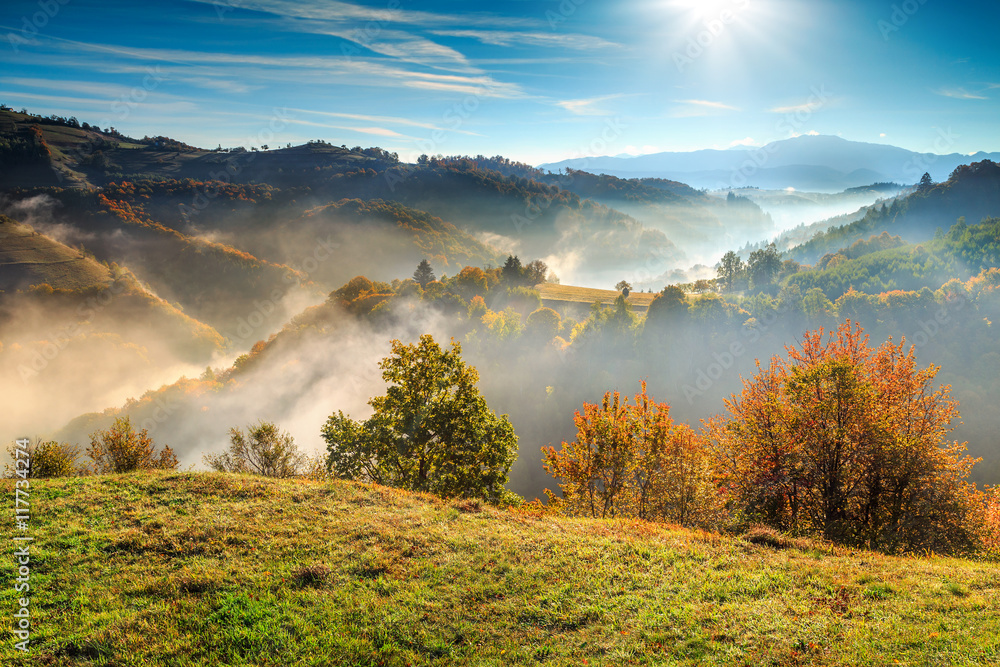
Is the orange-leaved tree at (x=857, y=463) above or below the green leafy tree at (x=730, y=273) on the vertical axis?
below

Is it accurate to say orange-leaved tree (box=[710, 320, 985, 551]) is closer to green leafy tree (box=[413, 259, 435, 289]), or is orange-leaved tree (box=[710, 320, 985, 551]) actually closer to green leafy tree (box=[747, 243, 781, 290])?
green leafy tree (box=[413, 259, 435, 289])

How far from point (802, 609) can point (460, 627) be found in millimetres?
9989

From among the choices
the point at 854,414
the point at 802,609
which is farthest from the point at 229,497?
the point at 854,414

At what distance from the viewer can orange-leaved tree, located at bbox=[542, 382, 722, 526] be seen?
3039 centimetres

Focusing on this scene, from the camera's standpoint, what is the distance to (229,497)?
2089cm

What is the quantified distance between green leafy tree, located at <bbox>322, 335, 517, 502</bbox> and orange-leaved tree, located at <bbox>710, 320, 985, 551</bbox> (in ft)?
51.0

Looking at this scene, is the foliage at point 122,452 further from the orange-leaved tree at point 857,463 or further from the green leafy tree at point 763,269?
the green leafy tree at point 763,269

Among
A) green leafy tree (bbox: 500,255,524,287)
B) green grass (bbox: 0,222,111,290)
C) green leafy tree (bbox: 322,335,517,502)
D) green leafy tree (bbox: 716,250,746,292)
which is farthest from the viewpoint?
green grass (bbox: 0,222,111,290)

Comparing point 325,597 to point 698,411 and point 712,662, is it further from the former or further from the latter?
point 698,411

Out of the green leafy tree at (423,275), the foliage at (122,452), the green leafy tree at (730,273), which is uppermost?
the green leafy tree at (730,273)

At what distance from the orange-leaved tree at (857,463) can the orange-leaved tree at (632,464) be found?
5657mm

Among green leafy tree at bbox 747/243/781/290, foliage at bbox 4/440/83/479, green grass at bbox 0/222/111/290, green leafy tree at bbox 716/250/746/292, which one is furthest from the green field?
green grass at bbox 0/222/111/290

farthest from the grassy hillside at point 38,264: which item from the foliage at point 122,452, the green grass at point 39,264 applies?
the foliage at point 122,452

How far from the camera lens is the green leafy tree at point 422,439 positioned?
3148 centimetres
